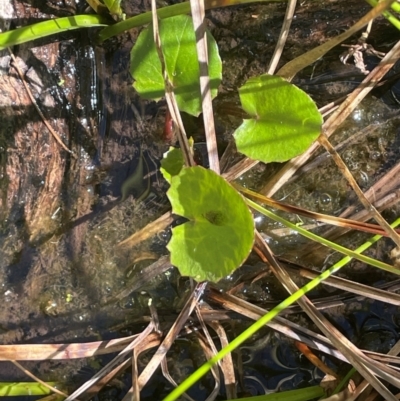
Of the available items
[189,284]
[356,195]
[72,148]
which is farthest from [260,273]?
[72,148]

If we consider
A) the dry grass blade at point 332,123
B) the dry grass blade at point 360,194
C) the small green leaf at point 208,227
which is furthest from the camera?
the dry grass blade at point 332,123

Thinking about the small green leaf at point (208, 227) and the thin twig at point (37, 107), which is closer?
the small green leaf at point (208, 227)

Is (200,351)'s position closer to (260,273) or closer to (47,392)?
(260,273)

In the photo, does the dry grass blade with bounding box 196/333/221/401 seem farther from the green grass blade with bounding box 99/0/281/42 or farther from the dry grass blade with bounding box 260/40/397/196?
the green grass blade with bounding box 99/0/281/42

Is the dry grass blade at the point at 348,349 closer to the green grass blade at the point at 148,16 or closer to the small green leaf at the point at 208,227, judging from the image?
the small green leaf at the point at 208,227

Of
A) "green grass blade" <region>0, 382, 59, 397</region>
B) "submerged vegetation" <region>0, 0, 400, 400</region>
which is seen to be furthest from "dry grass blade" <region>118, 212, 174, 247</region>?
"green grass blade" <region>0, 382, 59, 397</region>

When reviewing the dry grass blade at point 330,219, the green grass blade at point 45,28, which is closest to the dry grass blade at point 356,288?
the dry grass blade at point 330,219

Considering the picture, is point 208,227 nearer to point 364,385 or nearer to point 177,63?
point 177,63

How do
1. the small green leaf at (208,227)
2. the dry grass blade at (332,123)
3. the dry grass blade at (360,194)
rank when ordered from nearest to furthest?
the small green leaf at (208,227) < the dry grass blade at (360,194) < the dry grass blade at (332,123)

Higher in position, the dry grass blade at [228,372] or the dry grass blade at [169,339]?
the dry grass blade at [169,339]
